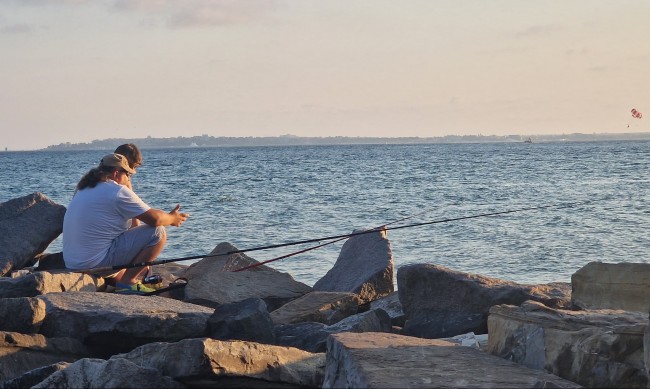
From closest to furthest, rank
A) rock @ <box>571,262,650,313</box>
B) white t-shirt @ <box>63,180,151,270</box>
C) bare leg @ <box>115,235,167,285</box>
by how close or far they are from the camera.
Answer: rock @ <box>571,262,650,313</box>, white t-shirt @ <box>63,180,151,270</box>, bare leg @ <box>115,235,167,285</box>

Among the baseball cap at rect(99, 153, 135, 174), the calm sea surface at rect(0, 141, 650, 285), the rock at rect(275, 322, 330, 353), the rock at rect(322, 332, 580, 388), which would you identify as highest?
the baseball cap at rect(99, 153, 135, 174)

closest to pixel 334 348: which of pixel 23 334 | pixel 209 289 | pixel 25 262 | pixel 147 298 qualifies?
pixel 23 334

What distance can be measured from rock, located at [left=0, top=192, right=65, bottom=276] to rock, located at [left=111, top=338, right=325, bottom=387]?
4.83 m

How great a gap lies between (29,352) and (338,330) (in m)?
1.76

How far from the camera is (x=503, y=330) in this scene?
158 inches

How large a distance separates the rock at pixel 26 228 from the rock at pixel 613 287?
5469 millimetres

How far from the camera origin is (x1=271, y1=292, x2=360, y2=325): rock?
6.39m

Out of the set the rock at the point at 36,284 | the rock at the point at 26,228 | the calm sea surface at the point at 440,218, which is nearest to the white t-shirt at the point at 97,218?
the rock at the point at 36,284

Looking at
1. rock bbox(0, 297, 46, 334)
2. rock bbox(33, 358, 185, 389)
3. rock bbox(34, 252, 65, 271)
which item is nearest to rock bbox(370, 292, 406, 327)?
rock bbox(0, 297, 46, 334)

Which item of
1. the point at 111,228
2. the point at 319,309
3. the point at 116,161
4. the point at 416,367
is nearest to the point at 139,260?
the point at 111,228

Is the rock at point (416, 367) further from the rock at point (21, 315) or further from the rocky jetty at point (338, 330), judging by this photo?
the rock at point (21, 315)

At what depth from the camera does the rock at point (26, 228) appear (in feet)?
28.3

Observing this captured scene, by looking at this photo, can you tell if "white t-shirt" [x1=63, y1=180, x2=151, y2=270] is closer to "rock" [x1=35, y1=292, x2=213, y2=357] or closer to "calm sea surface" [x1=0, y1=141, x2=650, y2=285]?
"rock" [x1=35, y1=292, x2=213, y2=357]

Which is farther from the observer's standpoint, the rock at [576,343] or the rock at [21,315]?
the rock at [21,315]
